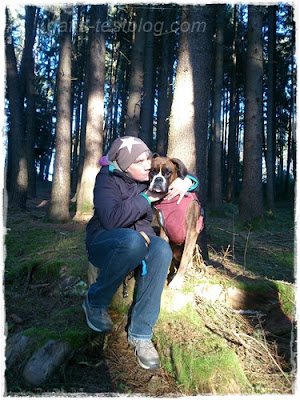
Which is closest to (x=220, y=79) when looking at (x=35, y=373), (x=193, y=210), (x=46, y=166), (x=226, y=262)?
(x=226, y=262)

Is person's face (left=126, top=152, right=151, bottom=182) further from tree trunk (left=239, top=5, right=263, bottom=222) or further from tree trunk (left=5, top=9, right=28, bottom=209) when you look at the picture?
tree trunk (left=5, top=9, right=28, bottom=209)

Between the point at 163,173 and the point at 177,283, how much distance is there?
3.92 feet

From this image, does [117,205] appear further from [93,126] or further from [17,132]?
[17,132]

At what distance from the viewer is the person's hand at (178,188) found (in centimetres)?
356

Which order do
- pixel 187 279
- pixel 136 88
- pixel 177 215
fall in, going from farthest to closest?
pixel 136 88
pixel 187 279
pixel 177 215

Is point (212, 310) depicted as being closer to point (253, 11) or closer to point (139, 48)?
point (253, 11)

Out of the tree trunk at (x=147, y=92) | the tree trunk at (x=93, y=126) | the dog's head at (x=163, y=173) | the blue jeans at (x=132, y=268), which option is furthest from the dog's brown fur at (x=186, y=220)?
the tree trunk at (x=147, y=92)

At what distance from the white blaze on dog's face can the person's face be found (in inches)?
8.5

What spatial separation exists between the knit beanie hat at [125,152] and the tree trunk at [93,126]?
5.82m

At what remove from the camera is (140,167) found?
3057mm

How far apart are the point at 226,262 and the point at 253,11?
7426 millimetres

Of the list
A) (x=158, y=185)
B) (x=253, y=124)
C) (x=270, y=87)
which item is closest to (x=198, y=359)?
(x=158, y=185)

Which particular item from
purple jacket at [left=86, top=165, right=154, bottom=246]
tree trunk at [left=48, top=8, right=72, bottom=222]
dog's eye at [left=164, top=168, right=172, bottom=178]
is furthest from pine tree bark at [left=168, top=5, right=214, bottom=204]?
tree trunk at [left=48, top=8, right=72, bottom=222]

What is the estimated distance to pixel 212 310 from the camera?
3428 millimetres
